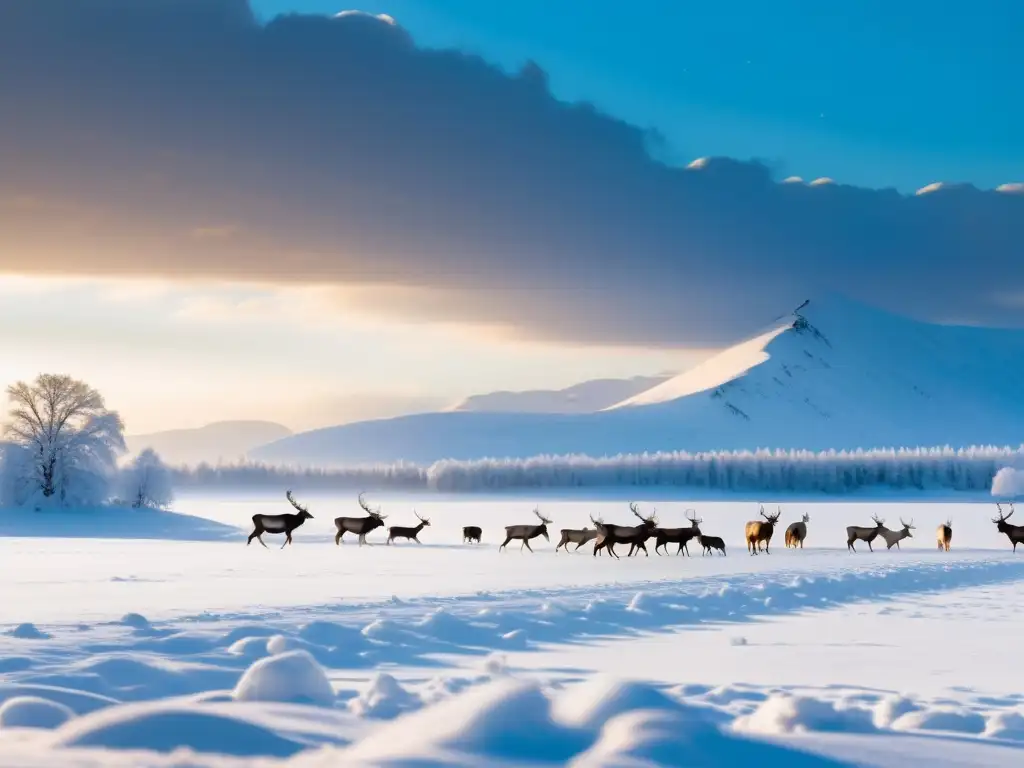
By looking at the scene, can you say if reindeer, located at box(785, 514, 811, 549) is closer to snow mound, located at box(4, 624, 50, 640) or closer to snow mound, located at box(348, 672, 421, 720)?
snow mound, located at box(4, 624, 50, 640)

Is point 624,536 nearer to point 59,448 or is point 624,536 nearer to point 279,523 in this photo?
point 279,523

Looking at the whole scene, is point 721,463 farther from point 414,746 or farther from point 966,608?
point 414,746

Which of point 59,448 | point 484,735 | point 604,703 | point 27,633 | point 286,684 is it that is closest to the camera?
point 484,735

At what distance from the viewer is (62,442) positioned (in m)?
53.9

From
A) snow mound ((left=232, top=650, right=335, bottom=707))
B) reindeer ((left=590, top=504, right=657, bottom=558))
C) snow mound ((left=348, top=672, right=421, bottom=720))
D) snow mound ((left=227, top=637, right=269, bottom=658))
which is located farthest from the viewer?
reindeer ((left=590, top=504, right=657, bottom=558))

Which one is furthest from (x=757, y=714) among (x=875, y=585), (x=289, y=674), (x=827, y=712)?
(x=875, y=585)

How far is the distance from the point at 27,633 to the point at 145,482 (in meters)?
Answer: 45.8

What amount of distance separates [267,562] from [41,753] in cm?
2172

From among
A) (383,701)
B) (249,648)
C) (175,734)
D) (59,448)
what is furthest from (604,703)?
(59,448)

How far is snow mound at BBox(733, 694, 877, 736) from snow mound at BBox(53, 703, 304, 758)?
3.10 metres

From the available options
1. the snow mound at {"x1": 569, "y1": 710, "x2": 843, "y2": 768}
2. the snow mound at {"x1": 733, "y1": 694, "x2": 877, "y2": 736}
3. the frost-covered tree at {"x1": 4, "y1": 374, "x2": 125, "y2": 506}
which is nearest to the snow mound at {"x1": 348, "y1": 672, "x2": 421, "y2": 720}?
the snow mound at {"x1": 569, "y1": 710, "x2": 843, "y2": 768}

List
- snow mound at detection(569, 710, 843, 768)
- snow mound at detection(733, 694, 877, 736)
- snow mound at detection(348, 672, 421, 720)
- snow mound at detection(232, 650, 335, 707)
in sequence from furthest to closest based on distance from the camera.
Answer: snow mound at detection(232, 650, 335, 707) < snow mound at detection(348, 672, 421, 720) < snow mound at detection(733, 694, 877, 736) < snow mound at detection(569, 710, 843, 768)

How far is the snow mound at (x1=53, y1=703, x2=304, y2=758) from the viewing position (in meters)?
7.47

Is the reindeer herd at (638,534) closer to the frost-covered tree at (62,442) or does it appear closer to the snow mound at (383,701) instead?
the frost-covered tree at (62,442)
